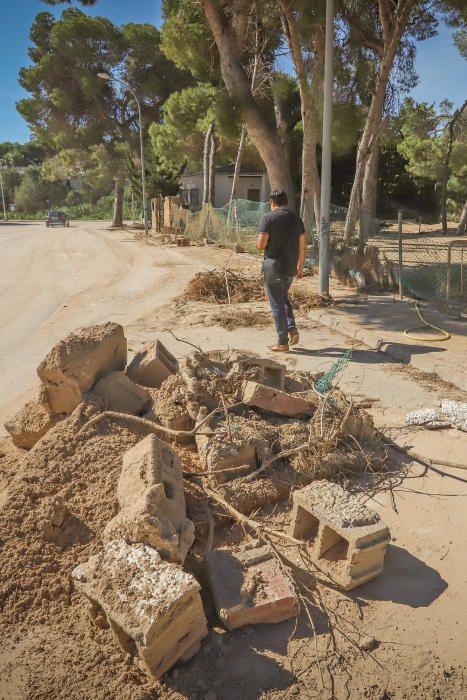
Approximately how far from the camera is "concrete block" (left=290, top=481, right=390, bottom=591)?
9.04 feet

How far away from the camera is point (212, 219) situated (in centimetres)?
2283

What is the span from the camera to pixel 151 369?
14.9ft

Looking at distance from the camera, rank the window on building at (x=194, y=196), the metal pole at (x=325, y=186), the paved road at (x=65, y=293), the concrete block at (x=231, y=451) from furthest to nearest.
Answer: the window on building at (x=194, y=196) < the metal pole at (x=325, y=186) < the paved road at (x=65, y=293) < the concrete block at (x=231, y=451)

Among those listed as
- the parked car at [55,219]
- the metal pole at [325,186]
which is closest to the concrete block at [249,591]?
the metal pole at [325,186]

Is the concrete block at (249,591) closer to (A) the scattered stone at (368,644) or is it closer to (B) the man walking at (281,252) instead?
(A) the scattered stone at (368,644)

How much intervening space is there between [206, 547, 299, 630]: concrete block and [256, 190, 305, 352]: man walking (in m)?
4.16

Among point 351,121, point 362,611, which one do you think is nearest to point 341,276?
point 351,121

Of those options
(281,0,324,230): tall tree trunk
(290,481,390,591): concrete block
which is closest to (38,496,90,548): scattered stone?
(290,481,390,591): concrete block

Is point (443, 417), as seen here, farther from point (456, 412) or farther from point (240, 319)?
point (240, 319)

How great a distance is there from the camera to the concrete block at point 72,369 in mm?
3883

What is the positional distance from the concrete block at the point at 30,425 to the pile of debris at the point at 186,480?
0.01 m

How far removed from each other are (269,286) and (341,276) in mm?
5475

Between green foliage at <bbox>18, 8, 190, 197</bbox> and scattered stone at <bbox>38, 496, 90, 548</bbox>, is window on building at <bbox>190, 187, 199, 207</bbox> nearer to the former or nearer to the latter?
green foliage at <bbox>18, 8, 190, 197</bbox>

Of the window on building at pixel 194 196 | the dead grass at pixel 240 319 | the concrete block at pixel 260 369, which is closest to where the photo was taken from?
the concrete block at pixel 260 369
